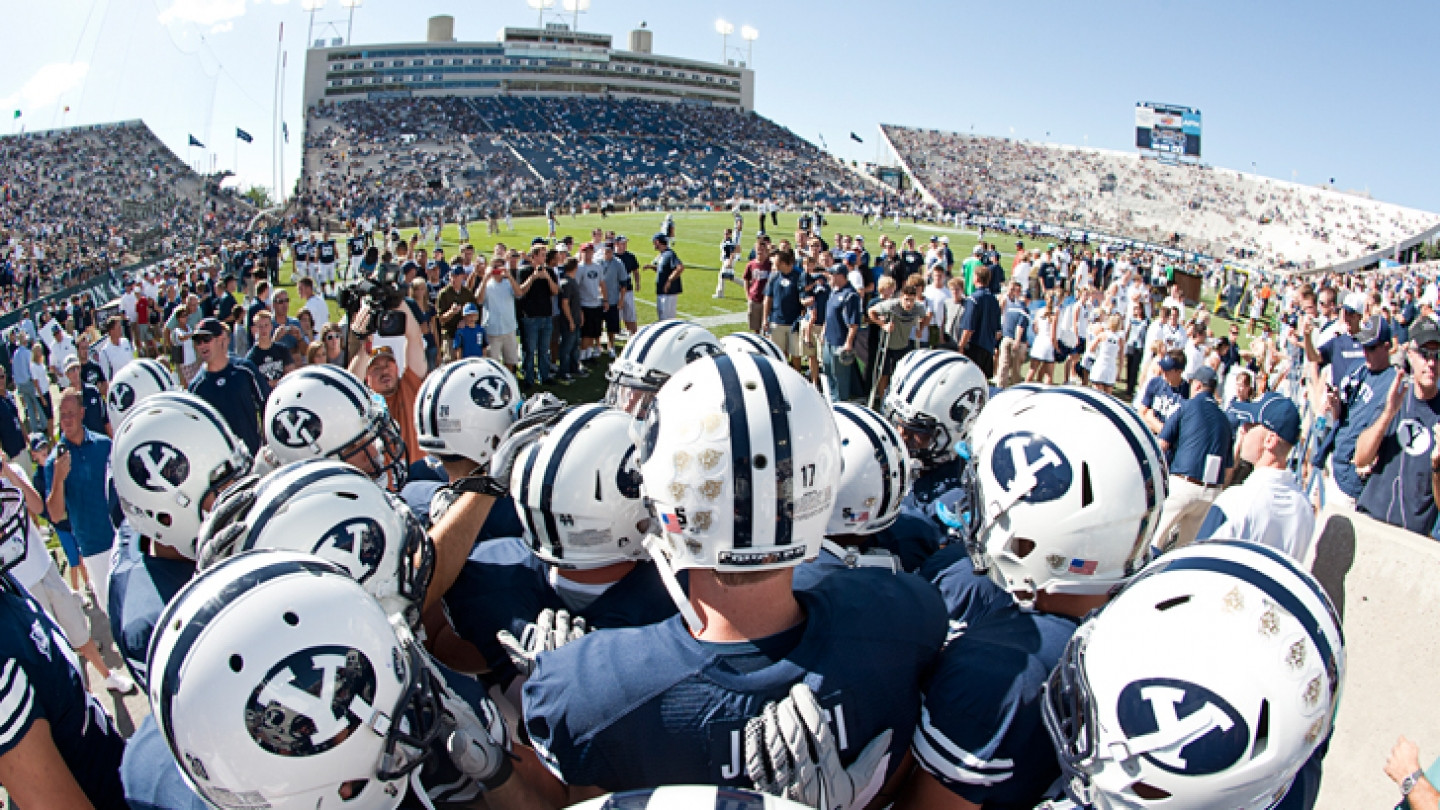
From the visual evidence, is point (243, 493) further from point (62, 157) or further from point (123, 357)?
point (62, 157)

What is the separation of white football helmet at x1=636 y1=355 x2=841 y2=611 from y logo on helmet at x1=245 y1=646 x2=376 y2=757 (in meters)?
0.80

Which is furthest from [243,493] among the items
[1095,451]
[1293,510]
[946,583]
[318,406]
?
[1293,510]

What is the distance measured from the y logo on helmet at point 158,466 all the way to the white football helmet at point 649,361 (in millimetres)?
2065

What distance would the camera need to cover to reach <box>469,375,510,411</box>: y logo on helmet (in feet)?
14.8

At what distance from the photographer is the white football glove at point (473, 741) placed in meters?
2.07

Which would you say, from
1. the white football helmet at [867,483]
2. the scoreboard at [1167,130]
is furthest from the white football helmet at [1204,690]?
the scoreboard at [1167,130]

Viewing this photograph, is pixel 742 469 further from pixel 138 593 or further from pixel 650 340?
pixel 650 340

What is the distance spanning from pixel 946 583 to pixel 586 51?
99.0m

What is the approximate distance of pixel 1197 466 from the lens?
6.16 metres

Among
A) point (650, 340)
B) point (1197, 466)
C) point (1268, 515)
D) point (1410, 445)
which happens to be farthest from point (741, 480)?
point (1410, 445)

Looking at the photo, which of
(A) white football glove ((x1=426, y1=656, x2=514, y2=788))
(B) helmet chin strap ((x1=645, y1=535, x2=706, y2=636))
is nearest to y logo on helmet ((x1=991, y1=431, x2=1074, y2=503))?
(B) helmet chin strap ((x1=645, y1=535, x2=706, y2=636))

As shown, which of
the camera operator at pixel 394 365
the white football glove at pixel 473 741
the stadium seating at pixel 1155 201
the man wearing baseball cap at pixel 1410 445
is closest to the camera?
the white football glove at pixel 473 741

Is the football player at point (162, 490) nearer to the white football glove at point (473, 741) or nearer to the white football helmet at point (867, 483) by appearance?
the white football glove at point (473, 741)

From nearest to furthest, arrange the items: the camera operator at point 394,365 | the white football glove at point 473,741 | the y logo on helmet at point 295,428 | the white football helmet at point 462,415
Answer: the white football glove at point 473,741
the y logo on helmet at point 295,428
the white football helmet at point 462,415
the camera operator at point 394,365
